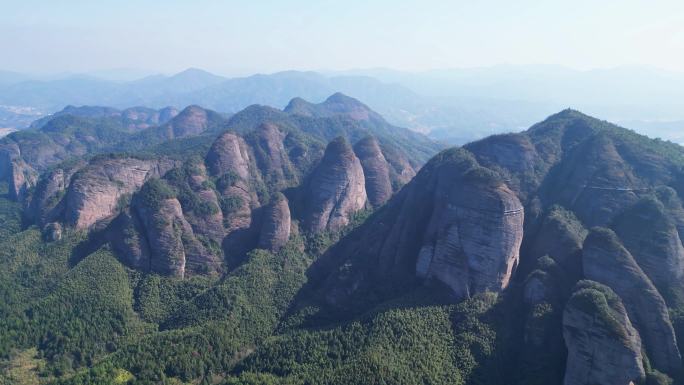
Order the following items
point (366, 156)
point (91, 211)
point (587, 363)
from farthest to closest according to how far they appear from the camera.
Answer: point (366, 156), point (91, 211), point (587, 363)

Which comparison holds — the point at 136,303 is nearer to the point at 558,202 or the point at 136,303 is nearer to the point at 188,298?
the point at 188,298

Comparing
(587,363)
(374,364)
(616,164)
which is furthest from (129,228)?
(616,164)

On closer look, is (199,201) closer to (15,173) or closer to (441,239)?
(441,239)

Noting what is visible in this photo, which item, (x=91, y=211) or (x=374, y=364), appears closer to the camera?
(x=374, y=364)

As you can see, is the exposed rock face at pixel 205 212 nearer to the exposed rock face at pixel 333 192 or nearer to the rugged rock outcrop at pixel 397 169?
the exposed rock face at pixel 333 192

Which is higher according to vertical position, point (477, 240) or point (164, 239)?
point (477, 240)

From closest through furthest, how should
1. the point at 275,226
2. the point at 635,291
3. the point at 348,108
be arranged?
the point at 635,291 → the point at 275,226 → the point at 348,108

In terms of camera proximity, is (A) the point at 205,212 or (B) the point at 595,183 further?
(A) the point at 205,212

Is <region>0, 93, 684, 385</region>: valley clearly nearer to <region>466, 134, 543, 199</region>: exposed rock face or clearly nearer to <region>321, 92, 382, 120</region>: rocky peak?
<region>466, 134, 543, 199</region>: exposed rock face

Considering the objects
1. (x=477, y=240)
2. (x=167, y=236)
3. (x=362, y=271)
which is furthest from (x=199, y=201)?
(x=477, y=240)
